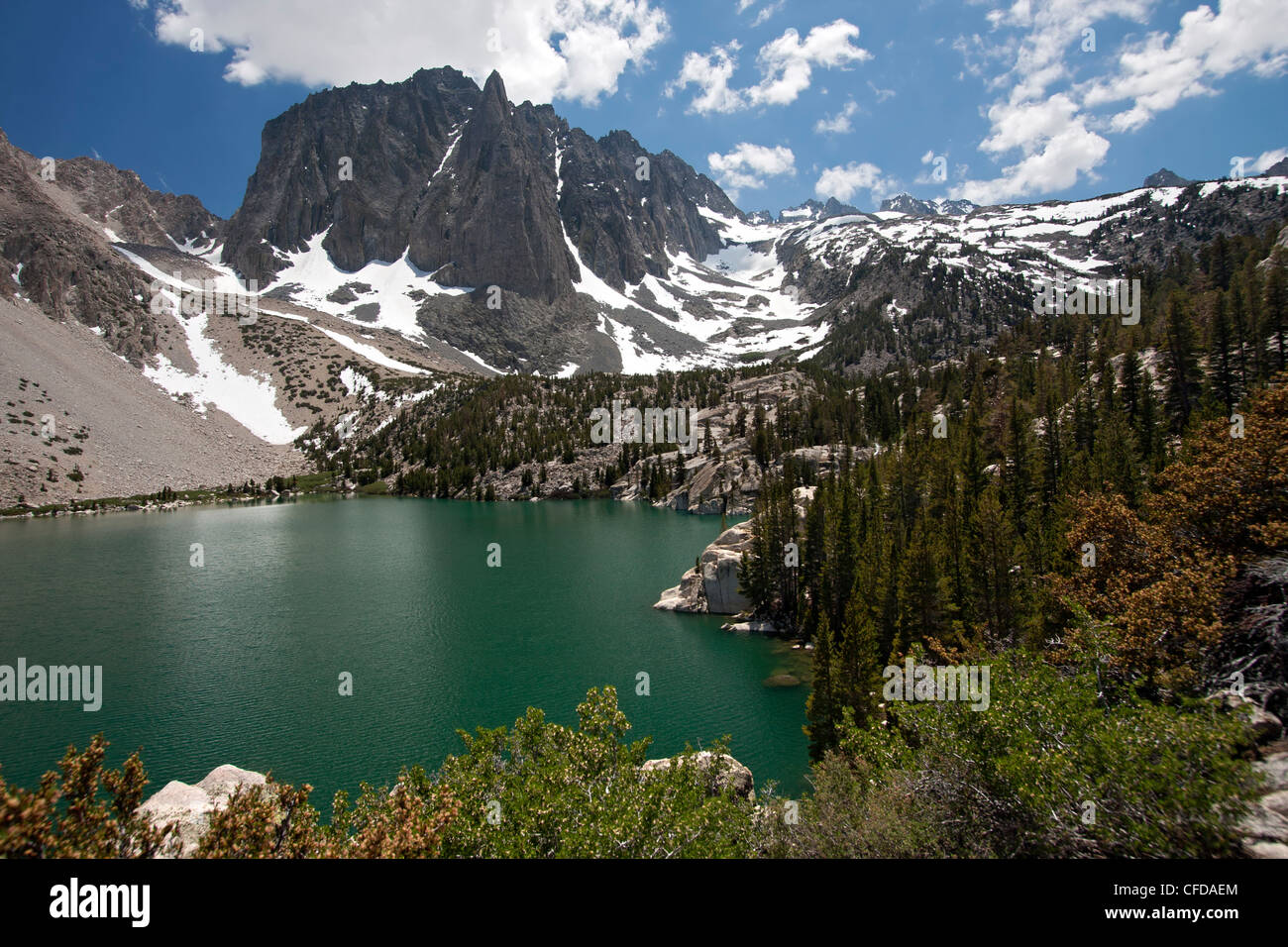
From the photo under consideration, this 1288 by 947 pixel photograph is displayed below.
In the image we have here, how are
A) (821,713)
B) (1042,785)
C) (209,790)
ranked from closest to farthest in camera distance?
(1042,785) → (209,790) → (821,713)

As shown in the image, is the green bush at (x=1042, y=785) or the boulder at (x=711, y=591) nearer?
the green bush at (x=1042, y=785)

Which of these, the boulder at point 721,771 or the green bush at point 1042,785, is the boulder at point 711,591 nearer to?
the boulder at point 721,771

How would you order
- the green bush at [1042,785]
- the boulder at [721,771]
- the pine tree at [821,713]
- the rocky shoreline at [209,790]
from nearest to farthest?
the green bush at [1042,785]
the rocky shoreline at [209,790]
the boulder at [721,771]
the pine tree at [821,713]

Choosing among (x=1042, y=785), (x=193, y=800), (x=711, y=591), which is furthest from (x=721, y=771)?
(x=711, y=591)

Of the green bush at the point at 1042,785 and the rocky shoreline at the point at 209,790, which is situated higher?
the green bush at the point at 1042,785

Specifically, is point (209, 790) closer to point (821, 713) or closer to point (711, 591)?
point (821, 713)

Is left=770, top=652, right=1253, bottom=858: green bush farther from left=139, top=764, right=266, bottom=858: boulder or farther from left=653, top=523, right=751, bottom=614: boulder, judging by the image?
left=653, top=523, right=751, bottom=614: boulder

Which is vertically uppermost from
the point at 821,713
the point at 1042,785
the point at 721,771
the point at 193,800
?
the point at 1042,785

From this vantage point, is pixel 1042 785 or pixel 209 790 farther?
pixel 209 790

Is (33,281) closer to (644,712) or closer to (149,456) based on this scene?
(149,456)

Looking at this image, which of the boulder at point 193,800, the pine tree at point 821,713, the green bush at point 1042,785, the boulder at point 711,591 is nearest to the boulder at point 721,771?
the green bush at point 1042,785

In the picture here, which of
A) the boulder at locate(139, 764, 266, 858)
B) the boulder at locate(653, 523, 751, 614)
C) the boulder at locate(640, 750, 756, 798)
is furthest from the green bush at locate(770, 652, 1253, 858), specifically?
the boulder at locate(653, 523, 751, 614)

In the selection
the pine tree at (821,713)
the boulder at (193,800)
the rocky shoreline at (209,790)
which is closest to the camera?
the boulder at (193,800)
